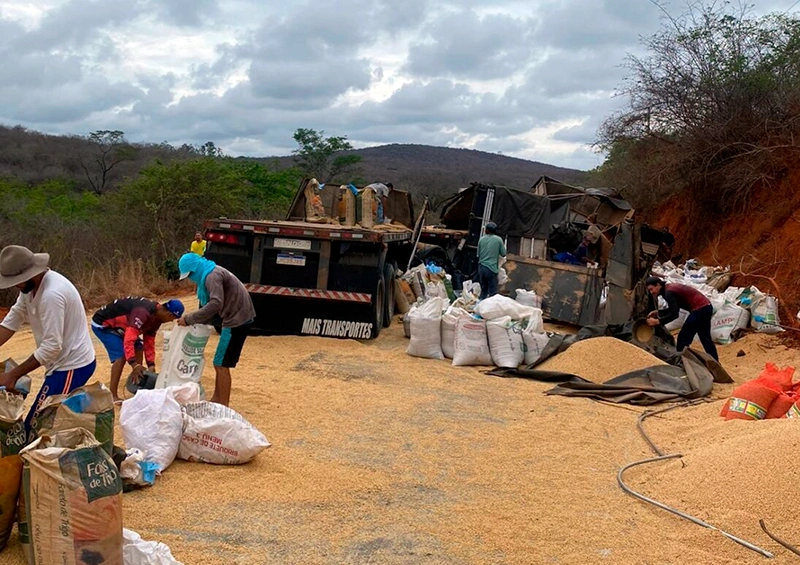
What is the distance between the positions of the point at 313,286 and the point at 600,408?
14.2 ft

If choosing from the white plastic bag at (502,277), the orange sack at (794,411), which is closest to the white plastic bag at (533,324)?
the white plastic bag at (502,277)

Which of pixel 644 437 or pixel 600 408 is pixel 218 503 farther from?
pixel 600 408

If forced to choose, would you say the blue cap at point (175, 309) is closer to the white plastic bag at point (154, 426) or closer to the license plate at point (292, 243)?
the white plastic bag at point (154, 426)

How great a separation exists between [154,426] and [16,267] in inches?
52.4

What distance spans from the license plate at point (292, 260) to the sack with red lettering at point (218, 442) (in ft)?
17.6

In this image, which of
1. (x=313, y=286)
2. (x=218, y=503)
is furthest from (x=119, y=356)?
(x=313, y=286)

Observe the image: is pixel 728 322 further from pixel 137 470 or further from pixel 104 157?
pixel 104 157

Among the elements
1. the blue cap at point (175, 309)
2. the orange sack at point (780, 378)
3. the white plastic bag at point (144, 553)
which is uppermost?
the blue cap at point (175, 309)

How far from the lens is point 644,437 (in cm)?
690

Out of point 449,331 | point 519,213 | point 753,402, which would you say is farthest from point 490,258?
point 753,402

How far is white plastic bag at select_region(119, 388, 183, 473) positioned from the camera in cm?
521

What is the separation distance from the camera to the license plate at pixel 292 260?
35.2 ft

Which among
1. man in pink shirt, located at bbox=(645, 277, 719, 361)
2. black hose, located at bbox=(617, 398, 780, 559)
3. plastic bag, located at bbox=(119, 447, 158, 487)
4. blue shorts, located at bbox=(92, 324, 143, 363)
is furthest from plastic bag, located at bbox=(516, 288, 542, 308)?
plastic bag, located at bbox=(119, 447, 158, 487)

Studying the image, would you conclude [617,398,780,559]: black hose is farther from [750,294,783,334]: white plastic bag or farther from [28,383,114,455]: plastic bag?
[750,294,783,334]: white plastic bag
